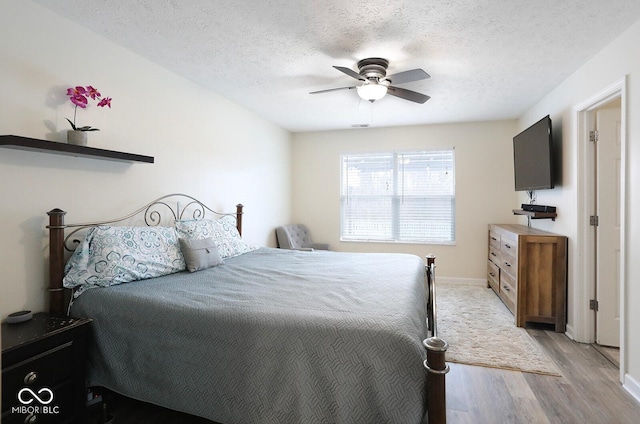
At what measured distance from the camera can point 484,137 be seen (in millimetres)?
5082

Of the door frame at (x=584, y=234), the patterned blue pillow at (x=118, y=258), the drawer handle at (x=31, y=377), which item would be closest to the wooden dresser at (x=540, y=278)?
the door frame at (x=584, y=234)

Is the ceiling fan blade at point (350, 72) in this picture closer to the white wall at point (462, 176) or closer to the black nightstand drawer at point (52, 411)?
the black nightstand drawer at point (52, 411)

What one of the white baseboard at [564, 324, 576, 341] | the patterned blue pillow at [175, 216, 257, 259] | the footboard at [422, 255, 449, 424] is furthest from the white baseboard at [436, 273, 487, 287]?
the footboard at [422, 255, 449, 424]

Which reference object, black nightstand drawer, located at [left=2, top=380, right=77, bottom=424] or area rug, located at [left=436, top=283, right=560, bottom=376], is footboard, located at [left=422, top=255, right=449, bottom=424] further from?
black nightstand drawer, located at [left=2, top=380, right=77, bottom=424]

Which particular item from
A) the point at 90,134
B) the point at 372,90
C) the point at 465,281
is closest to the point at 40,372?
the point at 90,134

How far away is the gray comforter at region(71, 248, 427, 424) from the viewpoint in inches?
58.2

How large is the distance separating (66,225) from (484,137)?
5.15m

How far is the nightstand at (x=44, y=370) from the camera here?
1567 mm

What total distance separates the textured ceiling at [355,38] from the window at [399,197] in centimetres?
167

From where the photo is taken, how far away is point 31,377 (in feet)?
5.39

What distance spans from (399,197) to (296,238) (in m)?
1.78

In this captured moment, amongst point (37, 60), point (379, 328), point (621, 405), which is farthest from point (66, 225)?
point (621, 405)

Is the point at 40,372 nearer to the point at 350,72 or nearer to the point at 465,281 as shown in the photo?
the point at 350,72

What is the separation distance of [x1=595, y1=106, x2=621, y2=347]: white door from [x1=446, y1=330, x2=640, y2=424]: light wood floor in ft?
1.29
